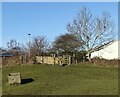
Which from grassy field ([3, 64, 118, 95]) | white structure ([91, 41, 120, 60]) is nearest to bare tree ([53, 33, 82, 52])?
white structure ([91, 41, 120, 60])

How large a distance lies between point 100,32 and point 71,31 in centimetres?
640

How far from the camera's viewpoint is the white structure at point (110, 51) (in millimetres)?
67750

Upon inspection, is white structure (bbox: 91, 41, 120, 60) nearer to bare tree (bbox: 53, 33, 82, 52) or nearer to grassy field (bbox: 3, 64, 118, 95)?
bare tree (bbox: 53, 33, 82, 52)

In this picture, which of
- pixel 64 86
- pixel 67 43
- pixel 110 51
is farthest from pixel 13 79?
pixel 67 43

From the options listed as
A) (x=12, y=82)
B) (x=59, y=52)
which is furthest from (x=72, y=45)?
(x=12, y=82)

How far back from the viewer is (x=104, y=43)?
6806cm

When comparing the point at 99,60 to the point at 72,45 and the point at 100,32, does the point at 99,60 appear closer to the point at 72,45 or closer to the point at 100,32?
the point at 100,32

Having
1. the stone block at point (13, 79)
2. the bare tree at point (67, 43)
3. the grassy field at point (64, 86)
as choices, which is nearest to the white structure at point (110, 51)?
the bare tree at point (67, 43)

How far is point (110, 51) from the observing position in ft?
227

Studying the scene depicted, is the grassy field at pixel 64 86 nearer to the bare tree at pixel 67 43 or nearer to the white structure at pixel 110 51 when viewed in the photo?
the bare tree at pixel 67 43

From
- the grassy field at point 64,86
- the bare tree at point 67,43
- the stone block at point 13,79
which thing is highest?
the bare tree at point 67,43

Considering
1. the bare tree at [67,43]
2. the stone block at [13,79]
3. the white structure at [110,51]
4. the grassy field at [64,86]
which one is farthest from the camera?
the bare tree at [67,43]

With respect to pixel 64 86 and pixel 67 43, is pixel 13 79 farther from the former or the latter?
pixel 67 43

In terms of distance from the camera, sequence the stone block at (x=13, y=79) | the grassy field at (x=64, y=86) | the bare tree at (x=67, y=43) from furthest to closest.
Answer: the bare tree at (x=67, y=43), the stone block at (x=13, y=79), the grassy field at (x=64, y=86)
